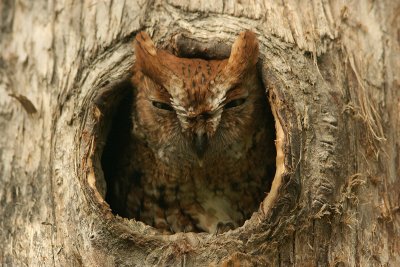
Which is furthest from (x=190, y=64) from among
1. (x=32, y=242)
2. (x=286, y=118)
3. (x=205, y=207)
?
(x=32, y=242)

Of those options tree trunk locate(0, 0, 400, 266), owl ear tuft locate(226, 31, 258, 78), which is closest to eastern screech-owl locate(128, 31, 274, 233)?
owl ear tuft locate(226, 31, 258, 78)

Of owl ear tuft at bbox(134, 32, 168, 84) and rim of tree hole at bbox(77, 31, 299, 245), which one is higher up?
owl ear tuft at bbox(134, 32, 168, 84)

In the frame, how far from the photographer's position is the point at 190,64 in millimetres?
3205

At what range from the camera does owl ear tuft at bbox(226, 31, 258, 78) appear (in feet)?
10.1

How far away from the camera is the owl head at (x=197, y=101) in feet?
10.1

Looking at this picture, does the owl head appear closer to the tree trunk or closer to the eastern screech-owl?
the eastern screech-owl

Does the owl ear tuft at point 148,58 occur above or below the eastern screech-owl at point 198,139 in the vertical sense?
above

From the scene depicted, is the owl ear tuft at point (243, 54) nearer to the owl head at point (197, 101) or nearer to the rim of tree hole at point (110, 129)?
the owl head at point (197, 101)

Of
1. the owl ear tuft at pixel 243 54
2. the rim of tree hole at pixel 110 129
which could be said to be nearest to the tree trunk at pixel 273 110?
the rim of tree hole at pixel 110 129

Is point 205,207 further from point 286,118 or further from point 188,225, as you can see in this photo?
point 286,118

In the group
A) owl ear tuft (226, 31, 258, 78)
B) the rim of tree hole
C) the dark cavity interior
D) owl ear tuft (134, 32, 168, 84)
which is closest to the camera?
the rim of tree hole

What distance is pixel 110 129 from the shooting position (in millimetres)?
3576

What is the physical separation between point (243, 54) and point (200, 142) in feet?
1.52

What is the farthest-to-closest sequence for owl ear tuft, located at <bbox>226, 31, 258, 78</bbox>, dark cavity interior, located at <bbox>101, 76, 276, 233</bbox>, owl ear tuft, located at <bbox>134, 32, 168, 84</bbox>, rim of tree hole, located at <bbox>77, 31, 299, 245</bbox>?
dark cavity interior, located at <bbox>101, 76, 276, 233</bbox>, owl ear tuft, located at <bbox>134, 32, 168, 84</bbox>, owl ear tuft, located at <bbox>226, 31, 258, 78</bbox>, rim of tree hole, located at <bbox>77, 31, 299, 245</bbox>
